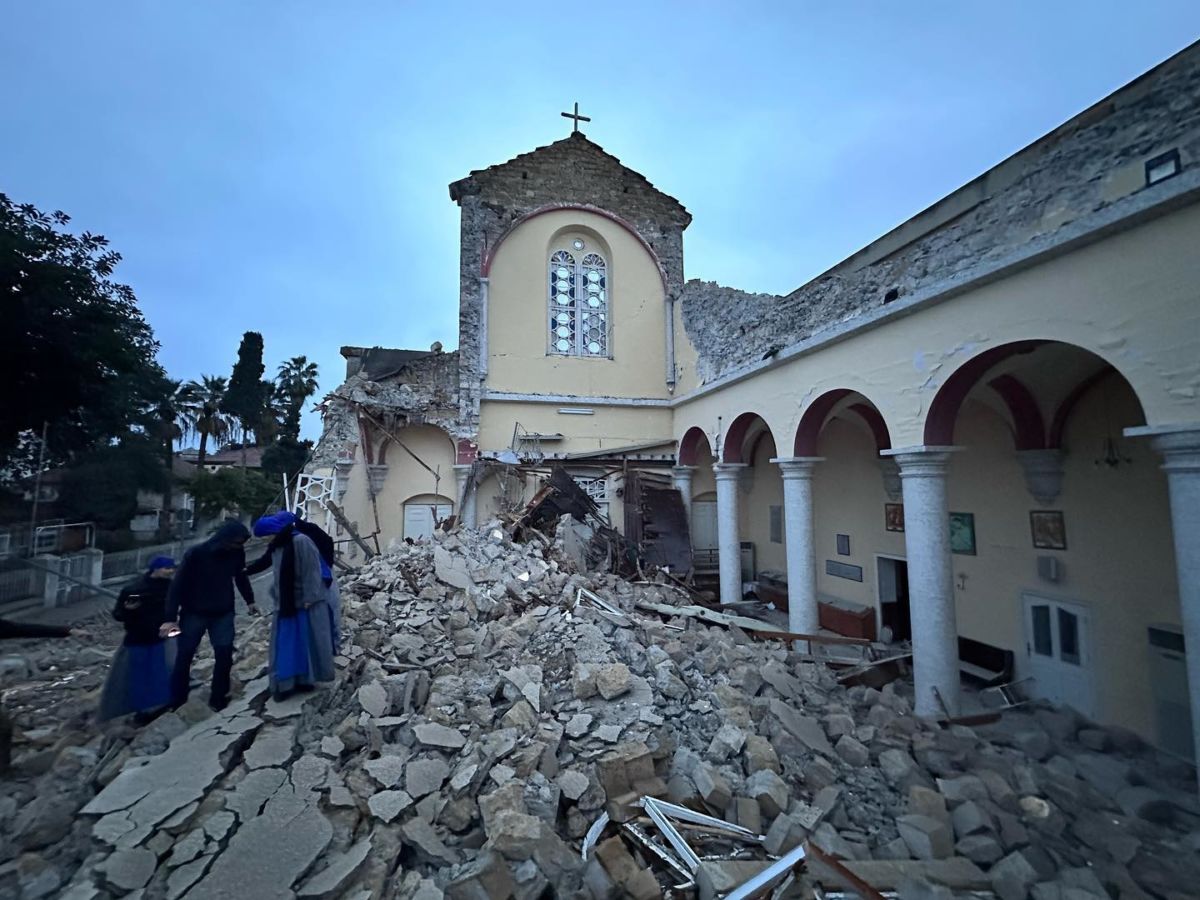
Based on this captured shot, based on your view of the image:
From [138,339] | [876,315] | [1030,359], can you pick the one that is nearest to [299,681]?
[876,315]

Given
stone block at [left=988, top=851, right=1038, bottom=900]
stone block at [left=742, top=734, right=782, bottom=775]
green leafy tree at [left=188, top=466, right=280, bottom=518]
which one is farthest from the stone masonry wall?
green leafy tree at [left=188, top=466, right=280, bottom=518]

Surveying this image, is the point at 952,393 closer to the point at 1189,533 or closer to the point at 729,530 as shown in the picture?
the point at 1189,533

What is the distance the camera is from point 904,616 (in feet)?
30.1

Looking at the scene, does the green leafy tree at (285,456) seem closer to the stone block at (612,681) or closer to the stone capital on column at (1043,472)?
the stone block at (612,681)

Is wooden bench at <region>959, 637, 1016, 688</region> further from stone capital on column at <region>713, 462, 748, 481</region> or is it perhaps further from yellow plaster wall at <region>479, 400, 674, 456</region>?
yellow plaster wall at <region>479, 400, 674, 456</region>

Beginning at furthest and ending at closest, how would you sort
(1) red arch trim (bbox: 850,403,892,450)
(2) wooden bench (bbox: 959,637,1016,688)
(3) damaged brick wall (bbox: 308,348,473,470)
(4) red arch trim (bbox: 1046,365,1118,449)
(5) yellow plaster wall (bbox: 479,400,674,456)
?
(5) yellow plaster wall (bbox: 479,400,674,456) < (3) damaged brick wall (bbox: 308,348,473,470) < (1) red arch trim (bbox: 850,403,892,450) < (2) wooden bench (bbox: 959,637,1016,688) < (4) red arch trim (bbox: 1046,365,1118,449)

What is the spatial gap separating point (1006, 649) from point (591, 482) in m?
8.36

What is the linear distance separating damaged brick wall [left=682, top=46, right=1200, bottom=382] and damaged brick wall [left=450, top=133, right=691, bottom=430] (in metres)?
6.23

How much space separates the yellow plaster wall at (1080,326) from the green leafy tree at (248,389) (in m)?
33.2

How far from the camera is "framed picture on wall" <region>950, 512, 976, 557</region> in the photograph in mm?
7641

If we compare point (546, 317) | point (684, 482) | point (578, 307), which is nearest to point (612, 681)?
point (684, 482)

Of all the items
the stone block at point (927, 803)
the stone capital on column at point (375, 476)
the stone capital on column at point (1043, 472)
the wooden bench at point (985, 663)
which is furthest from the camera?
the stone capital on column at point (375, 476)

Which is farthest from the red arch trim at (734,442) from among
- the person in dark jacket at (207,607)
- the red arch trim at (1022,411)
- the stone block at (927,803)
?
the person in dark jacket at (207,607)

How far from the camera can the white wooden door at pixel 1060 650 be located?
6242 millimetres
